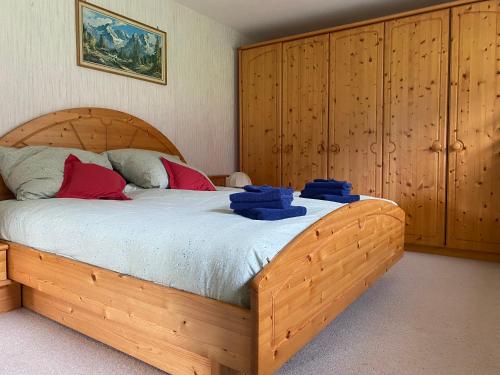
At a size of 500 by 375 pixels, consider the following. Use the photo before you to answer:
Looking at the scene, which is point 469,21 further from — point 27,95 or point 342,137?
point 27,95

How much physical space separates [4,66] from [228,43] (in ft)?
8.13

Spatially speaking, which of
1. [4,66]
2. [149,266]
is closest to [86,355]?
[149,266]

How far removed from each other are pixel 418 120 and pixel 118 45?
273 cm

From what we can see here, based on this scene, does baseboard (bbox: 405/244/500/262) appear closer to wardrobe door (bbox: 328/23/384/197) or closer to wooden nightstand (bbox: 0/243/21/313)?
wardrobe door (bbox: 328/23/384/197)

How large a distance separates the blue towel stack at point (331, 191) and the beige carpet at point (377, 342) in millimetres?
631

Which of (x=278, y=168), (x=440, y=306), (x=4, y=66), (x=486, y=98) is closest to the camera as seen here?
(x=440, y=306)

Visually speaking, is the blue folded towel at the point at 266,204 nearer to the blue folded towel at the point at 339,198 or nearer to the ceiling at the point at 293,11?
the blue folded towel at the point at 339,198

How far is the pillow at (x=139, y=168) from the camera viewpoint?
9.32ft

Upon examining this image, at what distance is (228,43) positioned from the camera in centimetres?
442

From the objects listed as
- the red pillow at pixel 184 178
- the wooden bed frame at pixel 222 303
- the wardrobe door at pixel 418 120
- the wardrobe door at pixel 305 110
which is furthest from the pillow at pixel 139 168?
the wardrobe door at pixel 418 120

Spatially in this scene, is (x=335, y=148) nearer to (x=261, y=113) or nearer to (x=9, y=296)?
(x=261, y=113)

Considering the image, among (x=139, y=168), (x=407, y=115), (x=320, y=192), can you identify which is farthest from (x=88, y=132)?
(x=407, y=115)

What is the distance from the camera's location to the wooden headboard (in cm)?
Answer: 263

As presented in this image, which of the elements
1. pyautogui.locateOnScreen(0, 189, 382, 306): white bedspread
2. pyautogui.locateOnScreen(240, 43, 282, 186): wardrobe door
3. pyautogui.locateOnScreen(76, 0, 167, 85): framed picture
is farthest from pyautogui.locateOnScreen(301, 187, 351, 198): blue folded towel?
pyautogui.locateOnScreen(76, 0, 167, 85): framed picture
